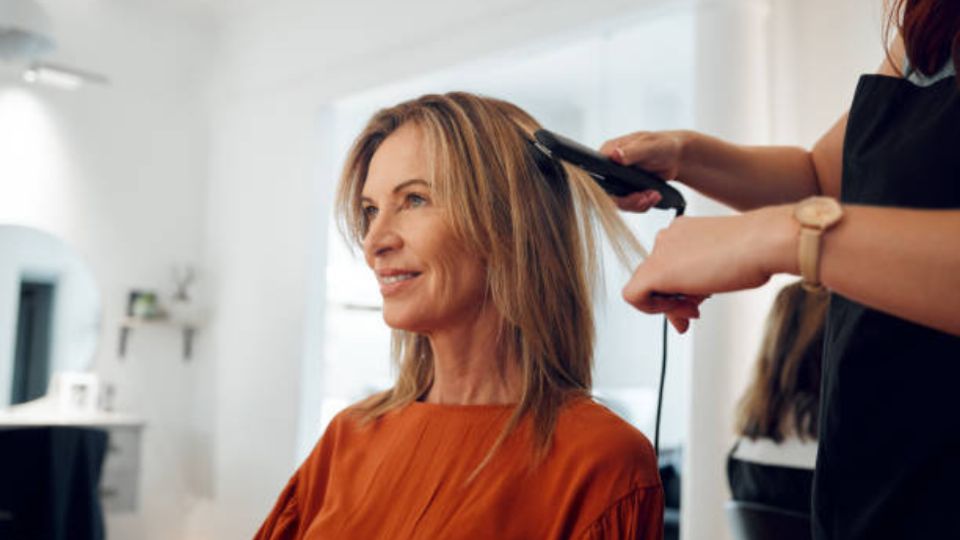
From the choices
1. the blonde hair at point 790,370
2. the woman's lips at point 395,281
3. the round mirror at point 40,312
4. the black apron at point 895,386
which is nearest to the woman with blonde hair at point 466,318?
the woman's lips at point 395,281

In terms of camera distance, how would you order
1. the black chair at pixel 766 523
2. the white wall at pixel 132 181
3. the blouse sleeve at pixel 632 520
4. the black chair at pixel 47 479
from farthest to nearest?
the white wall at pixel 132 181 < the black chair at pixel 47 479 < the black chair at pixel 766 523 < the blouse sleeve at pixel 632 520

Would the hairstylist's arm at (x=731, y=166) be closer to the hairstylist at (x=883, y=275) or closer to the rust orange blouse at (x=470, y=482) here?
the hairstylist at (x=883, y=275)

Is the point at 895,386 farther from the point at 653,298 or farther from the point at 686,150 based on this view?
the point at 686,150

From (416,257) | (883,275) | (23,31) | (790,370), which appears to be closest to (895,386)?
(883,275)

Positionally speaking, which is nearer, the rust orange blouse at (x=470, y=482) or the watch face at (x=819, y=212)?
the watch face at (x=819, y=212)

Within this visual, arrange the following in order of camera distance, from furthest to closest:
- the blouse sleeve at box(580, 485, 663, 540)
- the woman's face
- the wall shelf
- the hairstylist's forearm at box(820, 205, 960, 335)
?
the wall shelf → the woman's face → the blouse sleeve at box(580, 485, 663, 540) → the hairstylist's forearm at box(820, 205, 960, 335)

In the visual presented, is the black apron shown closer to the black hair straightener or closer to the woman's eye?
the black hair straightener

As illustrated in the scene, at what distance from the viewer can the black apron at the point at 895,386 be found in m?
0.77

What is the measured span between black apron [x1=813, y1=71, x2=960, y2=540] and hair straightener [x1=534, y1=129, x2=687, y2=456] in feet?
0.73

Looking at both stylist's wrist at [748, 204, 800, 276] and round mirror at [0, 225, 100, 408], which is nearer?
stylist's wrist at [748, 204, 800, 276]

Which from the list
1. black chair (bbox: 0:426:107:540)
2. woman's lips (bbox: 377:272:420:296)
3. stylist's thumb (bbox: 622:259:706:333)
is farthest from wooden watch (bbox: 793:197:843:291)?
black chair (bbox: 0:426:107:540)

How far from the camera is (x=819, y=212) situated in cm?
68

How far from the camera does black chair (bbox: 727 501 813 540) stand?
154 centimetres

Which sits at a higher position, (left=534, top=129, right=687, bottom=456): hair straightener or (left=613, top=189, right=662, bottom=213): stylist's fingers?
(left=534, top=129, right=687, bottom=456): hair straightener
